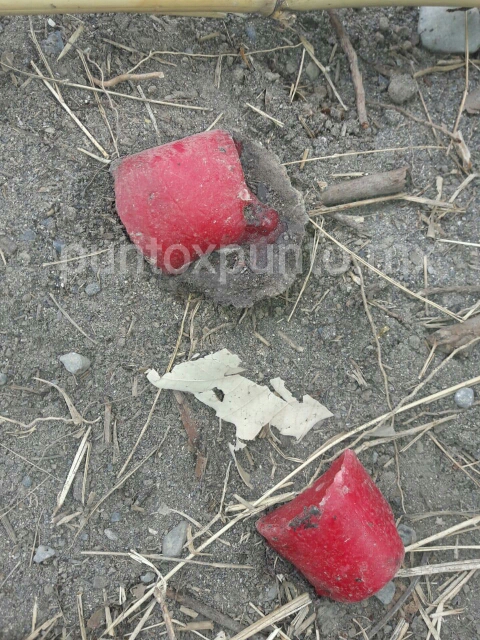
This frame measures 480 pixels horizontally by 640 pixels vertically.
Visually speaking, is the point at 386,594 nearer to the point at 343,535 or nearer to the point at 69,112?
the point at 343,535

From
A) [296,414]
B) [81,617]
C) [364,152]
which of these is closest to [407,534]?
[296,414]

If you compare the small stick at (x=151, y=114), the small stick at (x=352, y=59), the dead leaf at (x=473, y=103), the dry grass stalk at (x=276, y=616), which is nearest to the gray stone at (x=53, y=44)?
the small stick at (x=151, y=114)

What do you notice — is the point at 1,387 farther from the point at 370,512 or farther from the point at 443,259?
the point at 443,259

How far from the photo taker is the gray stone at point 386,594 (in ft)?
5.38

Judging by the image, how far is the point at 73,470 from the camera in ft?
5.20

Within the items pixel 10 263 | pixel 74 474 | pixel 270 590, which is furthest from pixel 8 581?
pixel 10 263

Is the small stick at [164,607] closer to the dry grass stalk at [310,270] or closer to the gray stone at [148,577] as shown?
the gray stone at [148,577]

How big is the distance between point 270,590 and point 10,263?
3.62 ft

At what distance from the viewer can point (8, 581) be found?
1.53 metres

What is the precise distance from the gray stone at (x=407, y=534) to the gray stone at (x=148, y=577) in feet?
2.21

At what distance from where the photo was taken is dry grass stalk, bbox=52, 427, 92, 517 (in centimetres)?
157

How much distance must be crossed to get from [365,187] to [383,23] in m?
0.55

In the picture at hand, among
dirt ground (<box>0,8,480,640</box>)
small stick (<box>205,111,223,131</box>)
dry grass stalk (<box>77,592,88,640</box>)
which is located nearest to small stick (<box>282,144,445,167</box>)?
dirt ground (<box>0,8,480,640</box>)

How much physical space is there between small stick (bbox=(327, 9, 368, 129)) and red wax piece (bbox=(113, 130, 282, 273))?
546 millimetres
